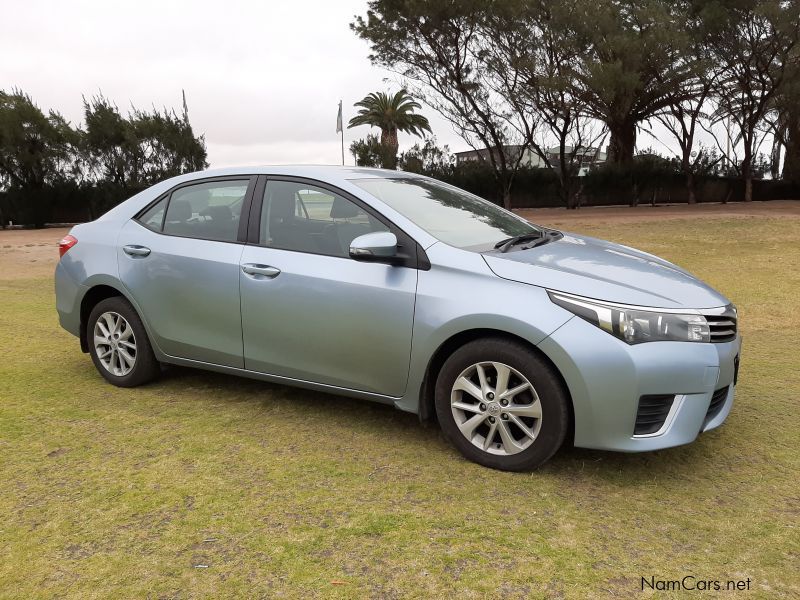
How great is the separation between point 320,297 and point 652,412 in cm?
184

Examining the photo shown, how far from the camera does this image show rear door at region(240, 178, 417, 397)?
3.78 m

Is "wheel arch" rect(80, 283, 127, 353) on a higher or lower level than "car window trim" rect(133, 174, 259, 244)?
lower

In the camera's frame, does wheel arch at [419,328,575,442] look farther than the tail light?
No

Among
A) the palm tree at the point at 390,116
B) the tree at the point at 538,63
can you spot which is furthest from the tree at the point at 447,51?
the palm tree at the point at 390,116

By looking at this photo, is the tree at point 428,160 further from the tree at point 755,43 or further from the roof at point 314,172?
the roof at point 314,172

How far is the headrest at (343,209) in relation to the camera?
407 centimetres

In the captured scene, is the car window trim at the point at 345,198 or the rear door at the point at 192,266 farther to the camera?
the rear door at the point at 192,266

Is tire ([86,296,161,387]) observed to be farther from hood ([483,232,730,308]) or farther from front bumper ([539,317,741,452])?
front bumper ([539,317,741,452])

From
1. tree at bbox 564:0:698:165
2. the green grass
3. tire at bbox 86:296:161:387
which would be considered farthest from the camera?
tree at bbox 564:0:698:165

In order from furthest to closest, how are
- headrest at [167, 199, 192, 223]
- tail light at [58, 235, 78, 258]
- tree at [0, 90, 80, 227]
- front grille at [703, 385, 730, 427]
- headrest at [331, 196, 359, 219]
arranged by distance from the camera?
tree at [0, 90, 80, 227] < tail light at [58, 235, 78, 258] < headrest at [167, 199, 192, 223] < headrest at [331, 196, 359, 219] < front grille at [703, 385, 730, 427]

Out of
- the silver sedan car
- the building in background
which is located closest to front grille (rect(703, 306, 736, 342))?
the silver sedan car

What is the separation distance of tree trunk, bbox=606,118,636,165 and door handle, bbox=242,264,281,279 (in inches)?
1059

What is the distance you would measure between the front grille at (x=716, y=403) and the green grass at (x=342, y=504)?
1.01 feet

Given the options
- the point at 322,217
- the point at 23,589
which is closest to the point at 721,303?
the point at 322,217
